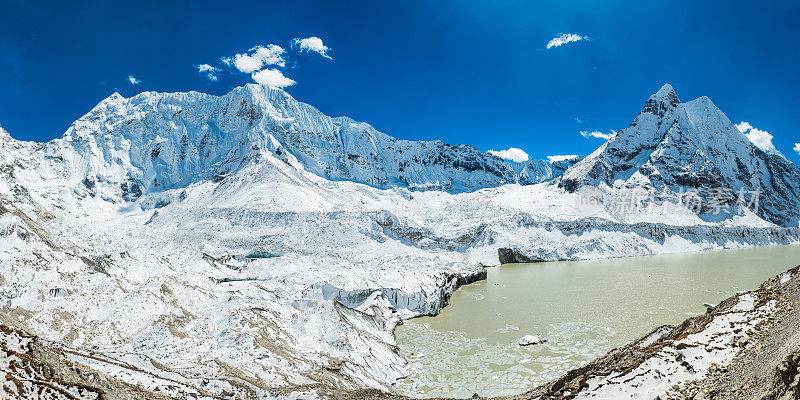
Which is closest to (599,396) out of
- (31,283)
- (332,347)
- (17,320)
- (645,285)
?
(332,347)

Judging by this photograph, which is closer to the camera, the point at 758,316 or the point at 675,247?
the point at 758,316

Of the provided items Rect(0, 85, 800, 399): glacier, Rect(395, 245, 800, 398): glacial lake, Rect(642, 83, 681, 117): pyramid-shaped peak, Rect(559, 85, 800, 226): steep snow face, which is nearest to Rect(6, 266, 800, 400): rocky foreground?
Rect(0, 85, 800, 399): glacier

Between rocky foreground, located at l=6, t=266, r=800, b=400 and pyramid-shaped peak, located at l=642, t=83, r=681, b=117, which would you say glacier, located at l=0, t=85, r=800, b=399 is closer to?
pyramid-shaped peak, located at l=642, t=83, r=681, b=117

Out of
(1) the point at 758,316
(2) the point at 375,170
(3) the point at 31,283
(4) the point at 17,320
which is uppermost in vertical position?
(2) the point at 375,170


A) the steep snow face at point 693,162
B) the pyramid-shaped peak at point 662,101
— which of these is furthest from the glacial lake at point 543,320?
the pyramid-shaped peak at point 662,101

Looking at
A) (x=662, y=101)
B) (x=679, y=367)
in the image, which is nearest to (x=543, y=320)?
(x=679, y=367)

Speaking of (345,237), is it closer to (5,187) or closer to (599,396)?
(599,396)

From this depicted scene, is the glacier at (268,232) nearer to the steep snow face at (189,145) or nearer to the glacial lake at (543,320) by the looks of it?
the steep snow face at (189,145)
